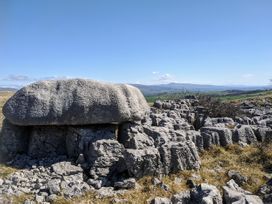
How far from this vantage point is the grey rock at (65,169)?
1508 cm

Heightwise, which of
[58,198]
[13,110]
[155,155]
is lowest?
[58,198]

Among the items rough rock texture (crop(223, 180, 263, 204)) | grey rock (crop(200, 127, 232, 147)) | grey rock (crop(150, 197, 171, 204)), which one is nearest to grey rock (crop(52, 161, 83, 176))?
grey rock (crop(150, 197, 171, 204))

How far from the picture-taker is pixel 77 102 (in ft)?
56.3

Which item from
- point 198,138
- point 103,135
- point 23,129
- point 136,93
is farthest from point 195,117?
point 23,129

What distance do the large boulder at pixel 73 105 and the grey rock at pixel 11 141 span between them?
0.92 meters

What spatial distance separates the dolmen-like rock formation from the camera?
15.8 metres

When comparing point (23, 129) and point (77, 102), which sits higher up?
point (77, 102)

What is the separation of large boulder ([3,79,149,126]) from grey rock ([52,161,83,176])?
7.88ft

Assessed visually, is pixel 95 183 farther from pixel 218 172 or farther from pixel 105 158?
pixel 218 172

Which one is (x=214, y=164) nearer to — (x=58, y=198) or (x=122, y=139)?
(x=122, y=139)

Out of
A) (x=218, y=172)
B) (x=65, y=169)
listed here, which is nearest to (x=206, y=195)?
(x=218, y=172)

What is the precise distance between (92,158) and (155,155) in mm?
3083

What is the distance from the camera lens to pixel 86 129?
17438 mm

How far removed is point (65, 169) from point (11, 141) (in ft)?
14.7
